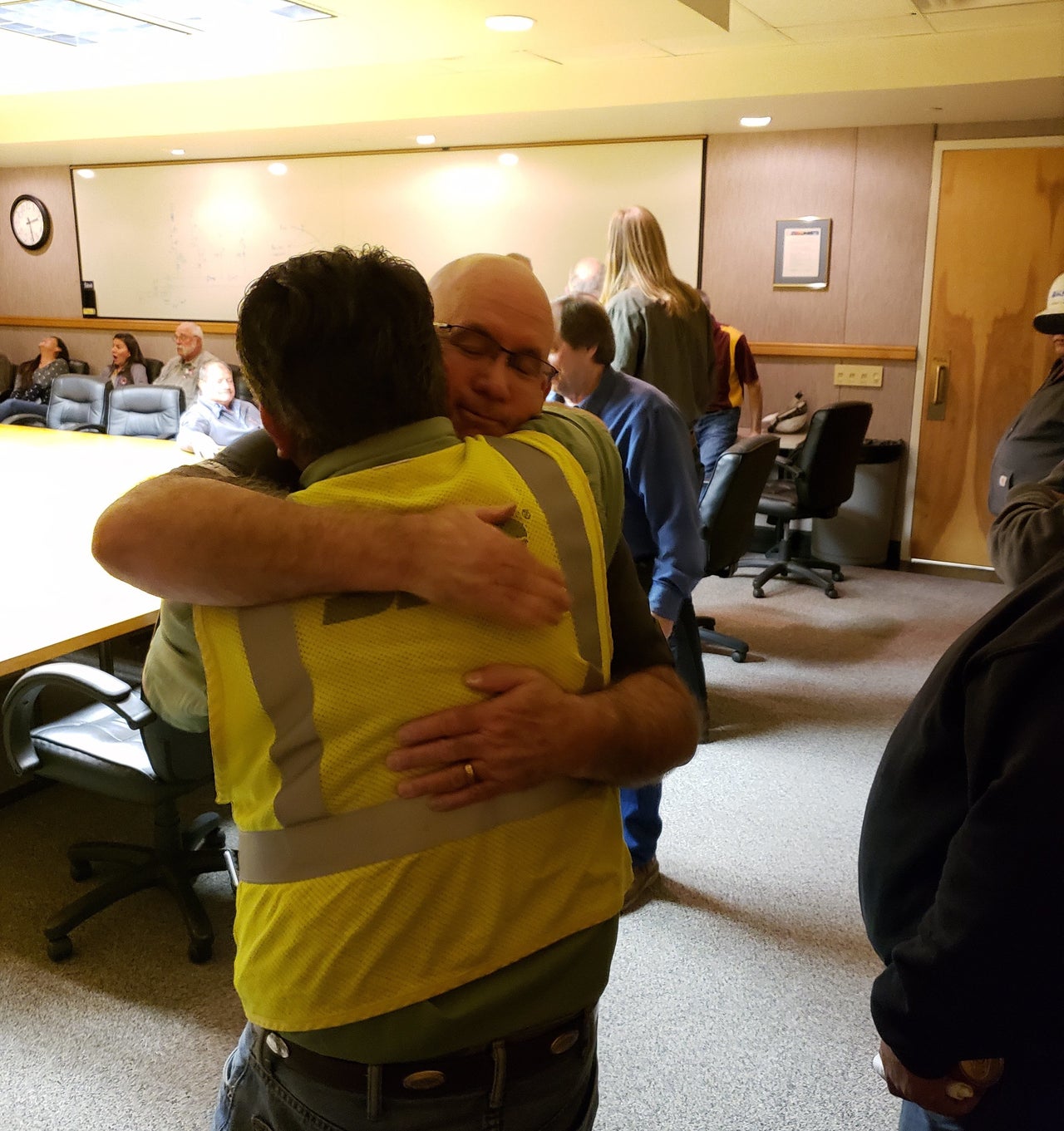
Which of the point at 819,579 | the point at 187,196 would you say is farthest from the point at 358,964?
the point at 187,196

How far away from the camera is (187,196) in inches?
315

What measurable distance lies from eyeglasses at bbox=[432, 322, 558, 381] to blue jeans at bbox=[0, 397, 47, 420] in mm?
7992

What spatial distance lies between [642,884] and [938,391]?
4.32 m

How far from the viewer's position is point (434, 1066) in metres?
0.88

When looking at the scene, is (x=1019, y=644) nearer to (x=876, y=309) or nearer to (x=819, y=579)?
(x=819, y=579)

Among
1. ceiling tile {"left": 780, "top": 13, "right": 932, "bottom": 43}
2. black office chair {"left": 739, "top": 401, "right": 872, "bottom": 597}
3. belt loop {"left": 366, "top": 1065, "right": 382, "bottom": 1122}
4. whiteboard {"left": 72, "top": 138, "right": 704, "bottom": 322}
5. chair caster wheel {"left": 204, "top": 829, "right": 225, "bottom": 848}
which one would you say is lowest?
chair caster wheel {"left": 204, "top": 829, "right": 225, "bottom": 848}

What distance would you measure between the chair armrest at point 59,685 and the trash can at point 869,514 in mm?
4665

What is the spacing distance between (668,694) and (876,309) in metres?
5.61

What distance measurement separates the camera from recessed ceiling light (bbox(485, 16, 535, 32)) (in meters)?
4.37

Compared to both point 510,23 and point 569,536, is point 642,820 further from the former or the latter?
point 510,23

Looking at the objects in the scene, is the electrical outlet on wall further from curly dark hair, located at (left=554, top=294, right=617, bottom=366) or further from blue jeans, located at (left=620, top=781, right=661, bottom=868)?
blue jeans, located at (left=620, top=781, right=661, bottom=868)

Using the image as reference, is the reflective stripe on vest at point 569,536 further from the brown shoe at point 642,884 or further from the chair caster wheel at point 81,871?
the chair caster wheel at point 81,871

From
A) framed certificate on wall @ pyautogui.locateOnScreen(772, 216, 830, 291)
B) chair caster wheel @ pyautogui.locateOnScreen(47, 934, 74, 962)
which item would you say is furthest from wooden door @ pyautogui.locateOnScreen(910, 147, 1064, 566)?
chair caster wheel @ pyautogui.locateOnScreen(47, 934, 74, 962)

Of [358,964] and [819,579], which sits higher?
[358,964]
